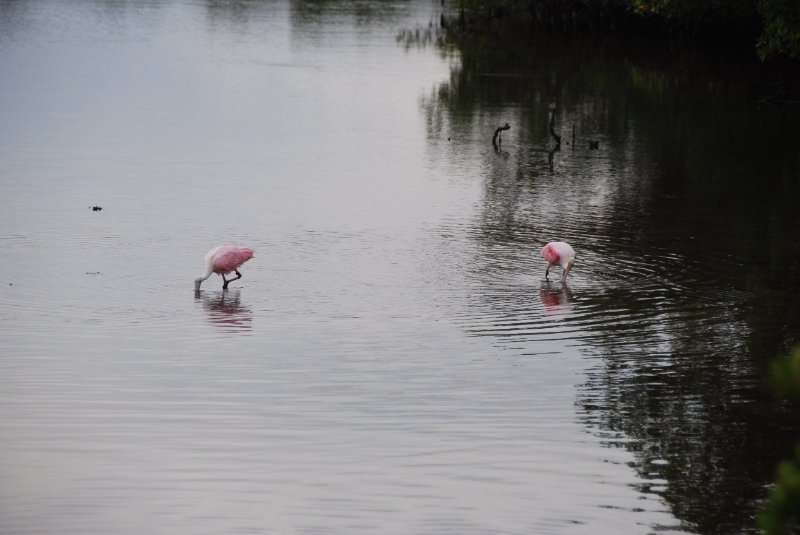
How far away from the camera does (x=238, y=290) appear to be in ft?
66.1

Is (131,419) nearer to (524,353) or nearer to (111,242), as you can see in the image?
(524,353)


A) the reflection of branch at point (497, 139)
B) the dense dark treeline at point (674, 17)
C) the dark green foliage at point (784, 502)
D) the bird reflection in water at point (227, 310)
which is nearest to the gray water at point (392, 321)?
the bird reflection in water at point (227, 310)

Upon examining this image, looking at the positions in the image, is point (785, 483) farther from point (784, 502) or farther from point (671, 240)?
point (671, 240)

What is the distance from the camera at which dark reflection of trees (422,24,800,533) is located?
13.2 m

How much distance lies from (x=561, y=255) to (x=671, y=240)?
5.04 metres

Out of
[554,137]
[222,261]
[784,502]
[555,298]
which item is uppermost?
[784,502]

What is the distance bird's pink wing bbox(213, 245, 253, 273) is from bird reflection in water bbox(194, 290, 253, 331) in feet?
1.24

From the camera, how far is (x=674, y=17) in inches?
2682

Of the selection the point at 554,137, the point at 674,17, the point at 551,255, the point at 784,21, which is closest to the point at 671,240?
the point at 551,255

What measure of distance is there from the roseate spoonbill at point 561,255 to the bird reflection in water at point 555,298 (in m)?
0.28

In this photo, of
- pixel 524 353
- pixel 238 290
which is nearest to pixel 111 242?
pixel 238 290

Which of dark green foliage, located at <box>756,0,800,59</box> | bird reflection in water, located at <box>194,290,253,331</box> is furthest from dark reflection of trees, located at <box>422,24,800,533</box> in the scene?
bird reflection in water, located at <box>194,290,253,331</box>

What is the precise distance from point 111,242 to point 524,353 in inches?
392

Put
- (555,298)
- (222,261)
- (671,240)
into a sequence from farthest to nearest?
1. (671,240)
2. (222,261)
3. (555,298)
